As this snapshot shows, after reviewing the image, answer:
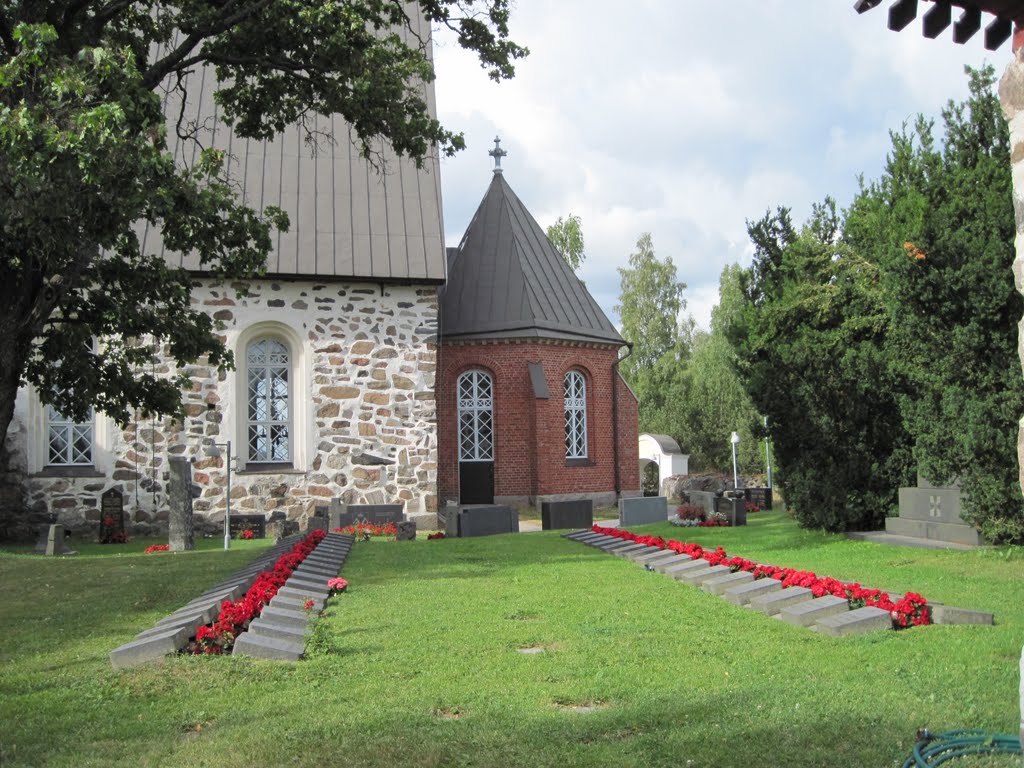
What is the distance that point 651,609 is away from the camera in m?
8.02

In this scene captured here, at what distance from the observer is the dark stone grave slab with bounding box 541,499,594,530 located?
17.6m

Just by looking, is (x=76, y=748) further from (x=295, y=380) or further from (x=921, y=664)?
(x=295, y=380)

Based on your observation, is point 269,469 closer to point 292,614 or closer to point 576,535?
point 576,535

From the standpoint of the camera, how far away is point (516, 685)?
18.2ft

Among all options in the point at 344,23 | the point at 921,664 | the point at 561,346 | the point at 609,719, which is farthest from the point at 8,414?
the point at 561,346

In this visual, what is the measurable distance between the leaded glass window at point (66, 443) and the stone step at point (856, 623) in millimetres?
15690

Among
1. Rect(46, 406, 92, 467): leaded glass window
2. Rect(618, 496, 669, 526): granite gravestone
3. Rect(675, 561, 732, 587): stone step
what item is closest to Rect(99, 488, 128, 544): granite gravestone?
Rect(46, 406, 92, 467): leaded glass window

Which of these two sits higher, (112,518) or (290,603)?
(112,518)

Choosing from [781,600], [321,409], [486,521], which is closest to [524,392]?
[321,409]

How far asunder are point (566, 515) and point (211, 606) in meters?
11.0

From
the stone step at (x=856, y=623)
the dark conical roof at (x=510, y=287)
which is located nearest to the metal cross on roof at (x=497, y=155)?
the dark conical roof at (x=510, y=287)

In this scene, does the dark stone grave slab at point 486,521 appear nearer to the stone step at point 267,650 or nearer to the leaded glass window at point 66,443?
the leaded glass window at point 66,443

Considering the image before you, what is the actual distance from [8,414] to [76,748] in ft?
21.0

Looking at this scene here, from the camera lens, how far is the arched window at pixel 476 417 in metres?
23.7
